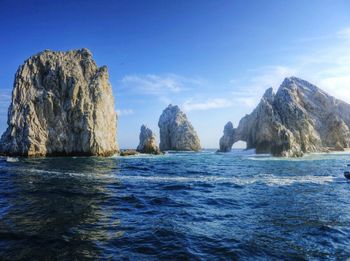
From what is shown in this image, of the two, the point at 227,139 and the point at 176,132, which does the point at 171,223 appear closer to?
the point at 227,139

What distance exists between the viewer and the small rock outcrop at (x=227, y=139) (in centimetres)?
12319

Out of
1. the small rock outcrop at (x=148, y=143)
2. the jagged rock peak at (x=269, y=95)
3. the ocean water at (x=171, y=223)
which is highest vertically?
the jagged rock peak at (x=269, y=95)

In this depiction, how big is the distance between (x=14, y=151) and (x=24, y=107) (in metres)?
12.8

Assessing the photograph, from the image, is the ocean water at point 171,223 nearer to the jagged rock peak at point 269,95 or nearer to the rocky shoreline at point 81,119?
the rocky shoreline at point 81,119

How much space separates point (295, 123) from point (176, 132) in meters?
64.6

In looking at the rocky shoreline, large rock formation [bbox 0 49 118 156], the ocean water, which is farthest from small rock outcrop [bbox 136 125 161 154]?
the ocean water

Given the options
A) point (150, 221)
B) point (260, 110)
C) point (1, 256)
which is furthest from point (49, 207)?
point (260, 110)

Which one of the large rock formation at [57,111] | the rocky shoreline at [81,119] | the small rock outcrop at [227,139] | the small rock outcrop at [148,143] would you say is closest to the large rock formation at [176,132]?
the small rock outcrop at [227,139]

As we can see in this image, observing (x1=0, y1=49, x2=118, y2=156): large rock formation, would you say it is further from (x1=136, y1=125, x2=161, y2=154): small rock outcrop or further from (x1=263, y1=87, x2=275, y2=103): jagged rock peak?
(x1=263, y1=87, x2=275, y2=103): jagged rock peak

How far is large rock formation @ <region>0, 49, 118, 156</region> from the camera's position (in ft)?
246

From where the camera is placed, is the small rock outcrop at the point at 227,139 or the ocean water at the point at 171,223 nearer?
the ocean water at the point at 171,223

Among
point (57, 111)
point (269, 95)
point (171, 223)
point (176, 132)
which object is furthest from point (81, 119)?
point (171, 223)

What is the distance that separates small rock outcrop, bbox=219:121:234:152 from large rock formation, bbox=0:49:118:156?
164ft

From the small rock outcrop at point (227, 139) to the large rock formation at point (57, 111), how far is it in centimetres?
5000
